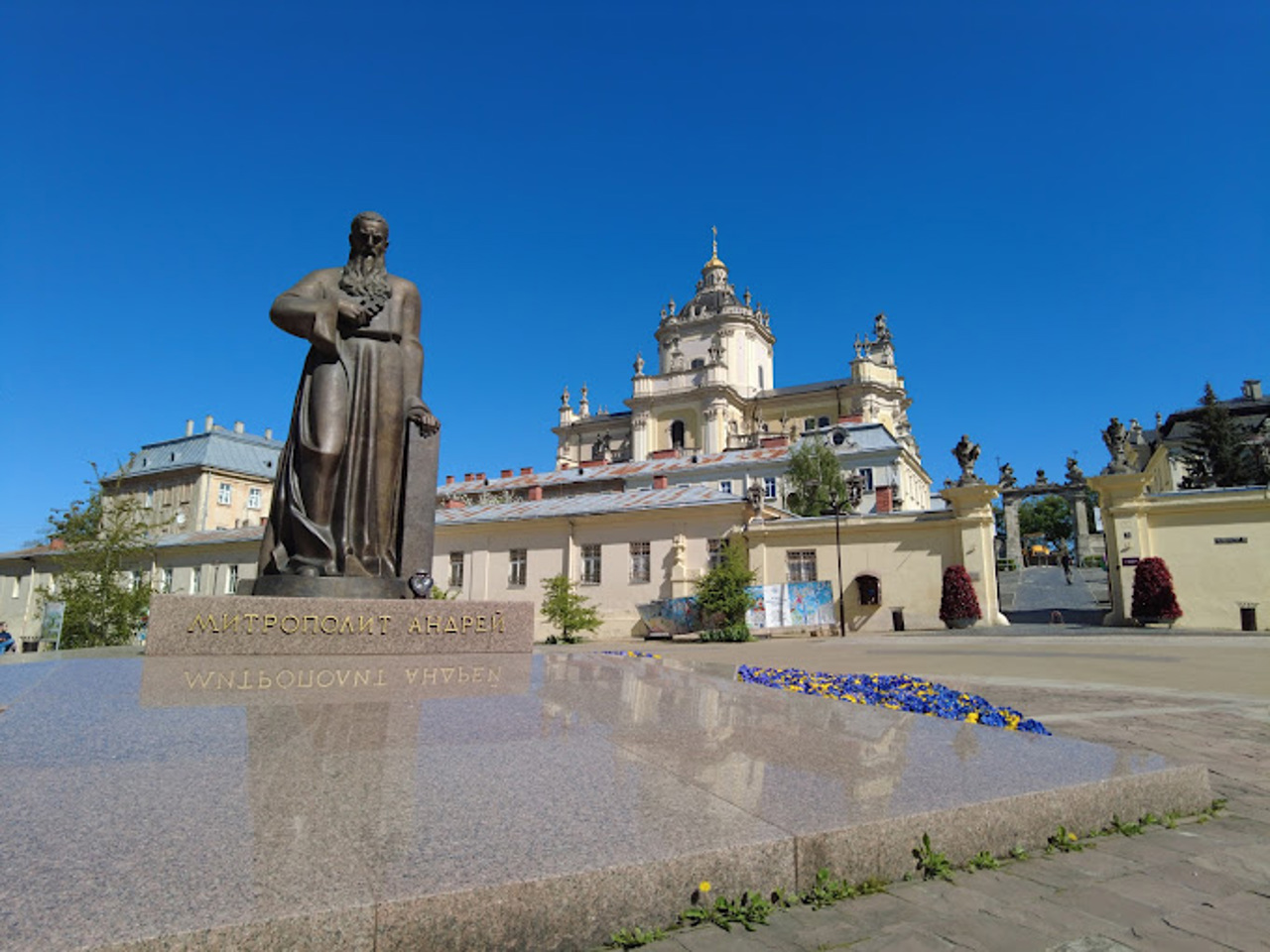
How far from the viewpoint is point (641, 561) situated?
30.1m

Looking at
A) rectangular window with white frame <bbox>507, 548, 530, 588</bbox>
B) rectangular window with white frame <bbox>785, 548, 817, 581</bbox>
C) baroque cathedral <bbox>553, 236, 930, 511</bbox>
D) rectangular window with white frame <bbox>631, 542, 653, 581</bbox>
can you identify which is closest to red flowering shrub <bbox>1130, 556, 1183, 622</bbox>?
rectangular window with white frame <bbox>785, 548, 817, 581</bbox>

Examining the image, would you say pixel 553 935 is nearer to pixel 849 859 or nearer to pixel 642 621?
pixel 849 859

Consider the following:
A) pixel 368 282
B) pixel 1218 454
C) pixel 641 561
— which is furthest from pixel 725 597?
pixel 1218 454

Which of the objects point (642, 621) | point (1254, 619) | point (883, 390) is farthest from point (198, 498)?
point (1254, 619)

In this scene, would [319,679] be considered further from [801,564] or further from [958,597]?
[801,564]

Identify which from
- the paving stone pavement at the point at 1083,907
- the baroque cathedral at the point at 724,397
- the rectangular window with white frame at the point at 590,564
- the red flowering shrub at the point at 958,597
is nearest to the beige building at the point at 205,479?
the baroque cathedral at the point at 724,397

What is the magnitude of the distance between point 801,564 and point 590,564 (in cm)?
870

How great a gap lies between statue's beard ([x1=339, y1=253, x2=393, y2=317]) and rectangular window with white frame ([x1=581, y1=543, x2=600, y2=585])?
2461 centimetres

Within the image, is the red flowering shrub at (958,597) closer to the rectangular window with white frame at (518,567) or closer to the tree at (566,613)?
the tree at (566,613)

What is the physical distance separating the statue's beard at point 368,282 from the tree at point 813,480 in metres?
36.0

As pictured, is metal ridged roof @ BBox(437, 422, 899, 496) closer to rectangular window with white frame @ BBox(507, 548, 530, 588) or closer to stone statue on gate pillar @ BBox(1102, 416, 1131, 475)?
rectangular window with white frame @ BBox(507, 548, 530, 588)

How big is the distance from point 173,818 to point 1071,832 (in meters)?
3.56

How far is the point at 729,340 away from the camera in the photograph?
66.7m

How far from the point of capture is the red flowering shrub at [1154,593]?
21844 millimetres
